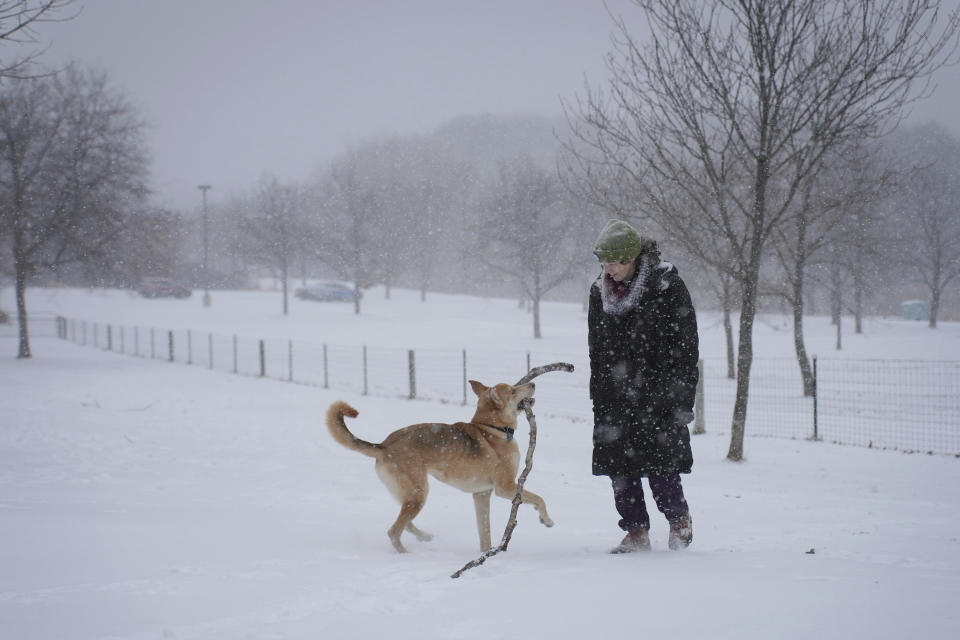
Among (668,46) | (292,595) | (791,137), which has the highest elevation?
(668,46)

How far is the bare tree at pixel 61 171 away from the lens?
20.5 m

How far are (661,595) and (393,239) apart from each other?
50.4 metres

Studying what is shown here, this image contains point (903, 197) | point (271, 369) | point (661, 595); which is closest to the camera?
point (661, 595)

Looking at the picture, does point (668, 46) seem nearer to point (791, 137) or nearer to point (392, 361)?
point (791, 137)

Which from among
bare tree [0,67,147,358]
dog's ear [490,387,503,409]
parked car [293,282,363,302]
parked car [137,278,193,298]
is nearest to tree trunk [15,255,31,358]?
bare tree [0,67,147,358]

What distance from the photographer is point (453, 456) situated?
419cm

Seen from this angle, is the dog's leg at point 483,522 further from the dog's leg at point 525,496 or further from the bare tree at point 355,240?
the bare tree at point 355,240

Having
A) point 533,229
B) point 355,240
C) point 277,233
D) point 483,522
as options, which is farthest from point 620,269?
point 277,233

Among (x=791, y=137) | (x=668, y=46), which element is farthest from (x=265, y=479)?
(x=791, y=137)

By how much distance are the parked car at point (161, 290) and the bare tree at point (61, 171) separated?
27665 mm

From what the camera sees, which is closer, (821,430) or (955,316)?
(821,430)

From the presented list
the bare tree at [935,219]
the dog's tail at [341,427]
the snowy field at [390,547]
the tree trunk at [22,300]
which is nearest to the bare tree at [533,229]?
the bare tree at [935,219]

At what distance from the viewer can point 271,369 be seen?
73.4 feet

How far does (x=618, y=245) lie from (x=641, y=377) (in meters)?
0.85
